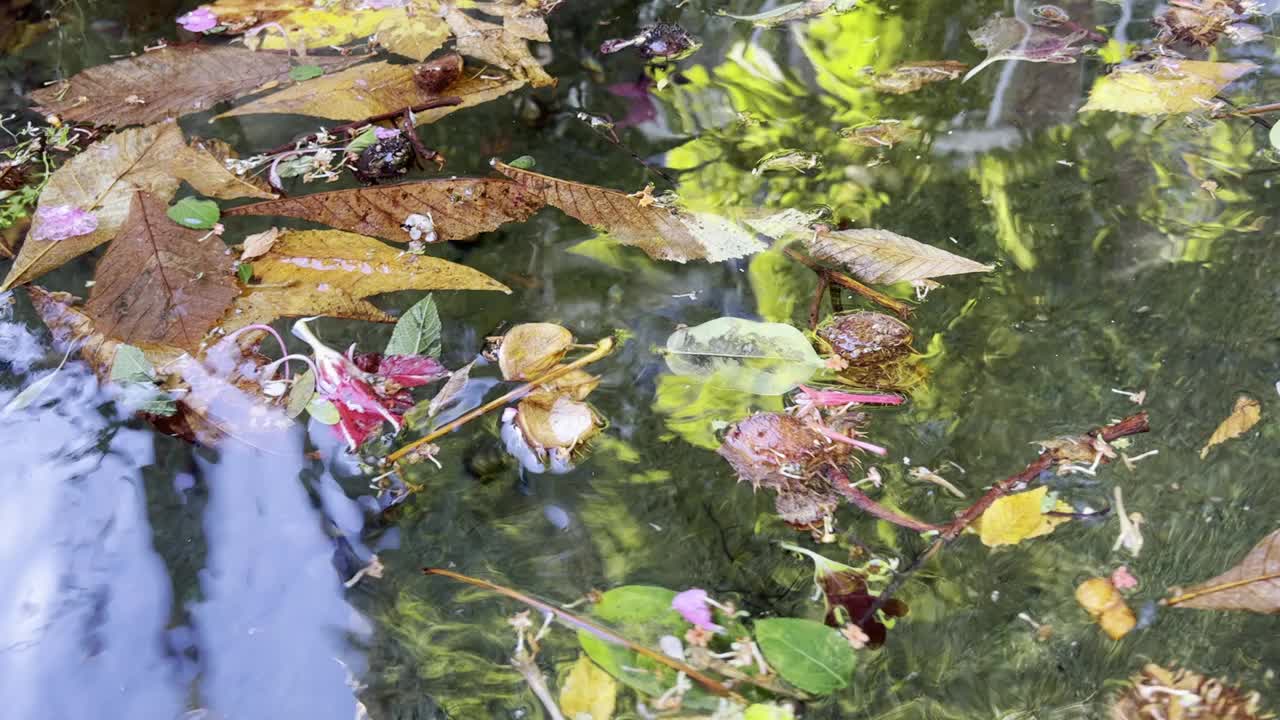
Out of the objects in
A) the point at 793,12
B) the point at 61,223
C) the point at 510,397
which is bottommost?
the point at 510,397

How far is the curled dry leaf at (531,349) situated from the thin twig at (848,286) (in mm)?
265

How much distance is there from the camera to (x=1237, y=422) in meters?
0.83

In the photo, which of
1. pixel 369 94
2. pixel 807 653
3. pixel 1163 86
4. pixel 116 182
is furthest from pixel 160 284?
pixel 1163 86

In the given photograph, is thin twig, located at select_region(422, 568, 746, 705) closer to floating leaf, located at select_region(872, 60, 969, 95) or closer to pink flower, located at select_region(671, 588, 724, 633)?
pink flower, located at select_region(671, 588, 724, 633)

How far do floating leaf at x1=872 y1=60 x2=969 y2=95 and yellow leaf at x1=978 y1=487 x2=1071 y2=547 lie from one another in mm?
620

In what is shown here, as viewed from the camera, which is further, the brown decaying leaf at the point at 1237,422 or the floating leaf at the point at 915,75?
the floating leaf at the point at 915,75

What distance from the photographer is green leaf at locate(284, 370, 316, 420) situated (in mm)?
881

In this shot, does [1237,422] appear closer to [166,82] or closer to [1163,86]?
[1163,86]

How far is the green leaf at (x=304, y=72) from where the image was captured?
50.2 inches

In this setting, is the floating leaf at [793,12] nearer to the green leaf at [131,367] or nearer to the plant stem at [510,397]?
the plant stem at [510,397]

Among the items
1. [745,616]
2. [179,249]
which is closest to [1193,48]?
[745,616]

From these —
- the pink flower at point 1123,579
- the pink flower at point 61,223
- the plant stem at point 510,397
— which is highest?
the pink flower at point 61,223

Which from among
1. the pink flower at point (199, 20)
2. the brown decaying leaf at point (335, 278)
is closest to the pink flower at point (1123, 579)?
the brown decaying leaf at point (335, 278)

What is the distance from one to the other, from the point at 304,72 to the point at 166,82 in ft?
0.65
